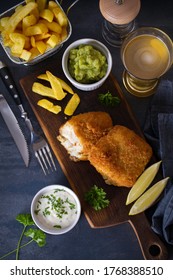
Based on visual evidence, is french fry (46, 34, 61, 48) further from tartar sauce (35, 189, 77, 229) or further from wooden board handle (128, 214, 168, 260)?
wooden board handle (128, 214, 168, 260)

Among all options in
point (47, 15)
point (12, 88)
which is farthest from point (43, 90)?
point (47, 15)

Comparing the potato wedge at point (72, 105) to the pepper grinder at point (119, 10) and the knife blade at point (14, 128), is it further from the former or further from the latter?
the pepper grinder at point (119, 10)

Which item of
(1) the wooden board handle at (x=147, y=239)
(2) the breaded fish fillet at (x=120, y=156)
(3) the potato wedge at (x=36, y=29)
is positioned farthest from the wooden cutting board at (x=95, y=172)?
(3) the potato wedge at (x=36, y=29)

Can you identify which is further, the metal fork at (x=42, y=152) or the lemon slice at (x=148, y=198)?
the metal fork at (x=42, y=152)

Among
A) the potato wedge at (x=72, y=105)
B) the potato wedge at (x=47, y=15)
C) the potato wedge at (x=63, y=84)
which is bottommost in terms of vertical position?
the potato wedge at (x=72, y=105)

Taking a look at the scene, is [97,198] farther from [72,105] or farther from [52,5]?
[52,5]

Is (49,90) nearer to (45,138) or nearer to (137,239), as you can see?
(45,138)
